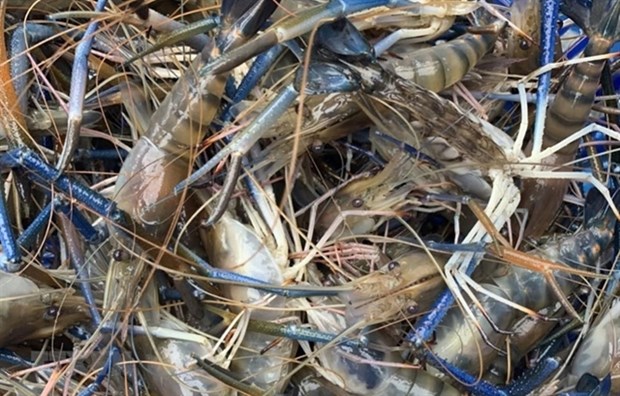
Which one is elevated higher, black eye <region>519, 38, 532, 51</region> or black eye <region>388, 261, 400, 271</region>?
black eye <region>519, 38, 532, 51</region>

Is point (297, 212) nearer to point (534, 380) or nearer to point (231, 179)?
point (231, 179)

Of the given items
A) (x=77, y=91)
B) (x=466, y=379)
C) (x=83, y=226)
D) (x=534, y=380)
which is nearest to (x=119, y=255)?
(x=83, y=226)

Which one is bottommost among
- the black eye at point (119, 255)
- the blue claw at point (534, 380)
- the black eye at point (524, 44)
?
the blue claw at point (534, 380)

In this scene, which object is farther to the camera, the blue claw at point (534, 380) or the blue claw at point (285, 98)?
the blue claw at point (534, 380)

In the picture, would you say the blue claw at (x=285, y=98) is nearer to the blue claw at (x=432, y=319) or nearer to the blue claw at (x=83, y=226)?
the blue claw at (x=83, y=226)

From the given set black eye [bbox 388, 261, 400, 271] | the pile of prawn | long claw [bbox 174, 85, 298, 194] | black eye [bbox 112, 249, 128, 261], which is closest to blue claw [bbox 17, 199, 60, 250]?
the pile of prawn

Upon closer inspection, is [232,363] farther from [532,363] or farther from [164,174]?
[532,363]

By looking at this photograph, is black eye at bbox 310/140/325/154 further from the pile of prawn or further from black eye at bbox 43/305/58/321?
black eye at bbox 43/305/58/321

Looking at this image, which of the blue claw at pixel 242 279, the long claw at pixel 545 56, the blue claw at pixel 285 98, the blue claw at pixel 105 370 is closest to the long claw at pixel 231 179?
the blue claw at pixel 285 98
